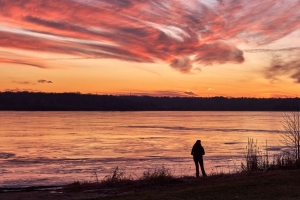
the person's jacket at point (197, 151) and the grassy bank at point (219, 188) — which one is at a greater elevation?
the person's jacket at point (197, 151)

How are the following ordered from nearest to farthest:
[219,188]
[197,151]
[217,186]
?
[219,188] < [217,186] < [197,151]

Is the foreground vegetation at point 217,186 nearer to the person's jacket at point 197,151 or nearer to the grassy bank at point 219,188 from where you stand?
the grassy bank at point 219,188

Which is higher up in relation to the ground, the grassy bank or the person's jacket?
the person's jacket

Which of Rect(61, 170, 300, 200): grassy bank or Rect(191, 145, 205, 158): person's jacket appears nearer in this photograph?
Rect(61, 170, 300, 200): grassy bank

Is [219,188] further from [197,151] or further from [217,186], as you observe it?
[197,151]

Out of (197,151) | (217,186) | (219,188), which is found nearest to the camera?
(219,188)

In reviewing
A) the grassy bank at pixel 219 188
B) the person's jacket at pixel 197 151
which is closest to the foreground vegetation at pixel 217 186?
the grassy bank at pixel 219 188

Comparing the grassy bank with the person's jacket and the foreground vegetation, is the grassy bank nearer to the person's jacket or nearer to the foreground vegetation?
the foreground vegetation

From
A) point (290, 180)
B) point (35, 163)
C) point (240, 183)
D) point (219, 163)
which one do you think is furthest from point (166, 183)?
point (35, 163)

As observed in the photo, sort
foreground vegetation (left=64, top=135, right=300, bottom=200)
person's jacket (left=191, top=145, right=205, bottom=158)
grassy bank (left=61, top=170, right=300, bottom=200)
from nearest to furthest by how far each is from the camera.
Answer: grassy bank (left=61, top=170, right=300, bottom=200) < foreground vegetation (left=64, top=135, right=300, bottom=200) < person's jacket (left=191, top=145, right=205, bottom=158)

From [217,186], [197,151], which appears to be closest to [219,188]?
[217,186]

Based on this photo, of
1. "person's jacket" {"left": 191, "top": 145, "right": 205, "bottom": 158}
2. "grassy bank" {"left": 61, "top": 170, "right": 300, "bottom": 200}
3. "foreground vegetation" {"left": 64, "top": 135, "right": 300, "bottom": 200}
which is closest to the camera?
"grassy bank" {"left": 61, "top": 170, "right": 300, "bottom": 200}

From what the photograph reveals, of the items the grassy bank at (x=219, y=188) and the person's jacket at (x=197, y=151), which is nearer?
the grassy bank at (x=219, y=188)

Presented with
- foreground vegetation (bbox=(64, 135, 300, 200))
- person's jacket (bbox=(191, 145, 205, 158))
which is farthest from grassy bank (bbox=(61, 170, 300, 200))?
person's jacket (bbox=(191, 145, 205, 158))
